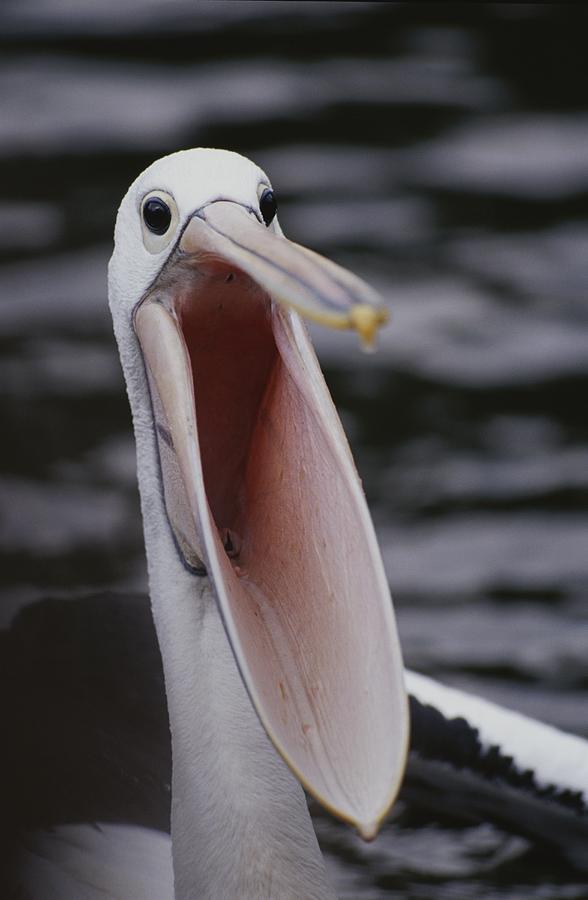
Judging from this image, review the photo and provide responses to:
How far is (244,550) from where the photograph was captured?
8.23 feet

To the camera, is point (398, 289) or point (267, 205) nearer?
point (267, 205)

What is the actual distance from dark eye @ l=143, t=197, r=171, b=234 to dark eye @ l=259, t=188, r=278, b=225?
125 mm

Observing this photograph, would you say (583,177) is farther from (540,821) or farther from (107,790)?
(107,790)

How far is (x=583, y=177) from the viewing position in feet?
19.8

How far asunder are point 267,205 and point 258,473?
380mm

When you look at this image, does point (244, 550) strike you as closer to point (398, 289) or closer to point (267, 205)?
point (267, 205)

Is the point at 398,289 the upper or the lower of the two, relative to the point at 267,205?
lower

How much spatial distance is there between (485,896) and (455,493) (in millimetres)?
1574

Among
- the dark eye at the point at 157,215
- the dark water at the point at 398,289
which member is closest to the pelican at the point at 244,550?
the dark eye at the point at 157,215

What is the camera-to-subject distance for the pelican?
2.24 meters

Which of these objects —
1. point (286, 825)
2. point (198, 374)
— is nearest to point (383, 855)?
point (286, 825)

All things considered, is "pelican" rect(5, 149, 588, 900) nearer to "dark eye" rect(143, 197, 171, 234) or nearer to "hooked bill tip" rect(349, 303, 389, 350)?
"dark eye" rect(143, 197, 171, 234)

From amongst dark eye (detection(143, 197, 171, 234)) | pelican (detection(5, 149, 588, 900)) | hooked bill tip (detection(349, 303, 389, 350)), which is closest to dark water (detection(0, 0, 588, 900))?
pelican (detection(5, 149, 588, 900))

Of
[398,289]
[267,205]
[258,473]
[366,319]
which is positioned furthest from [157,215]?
[398,289]
